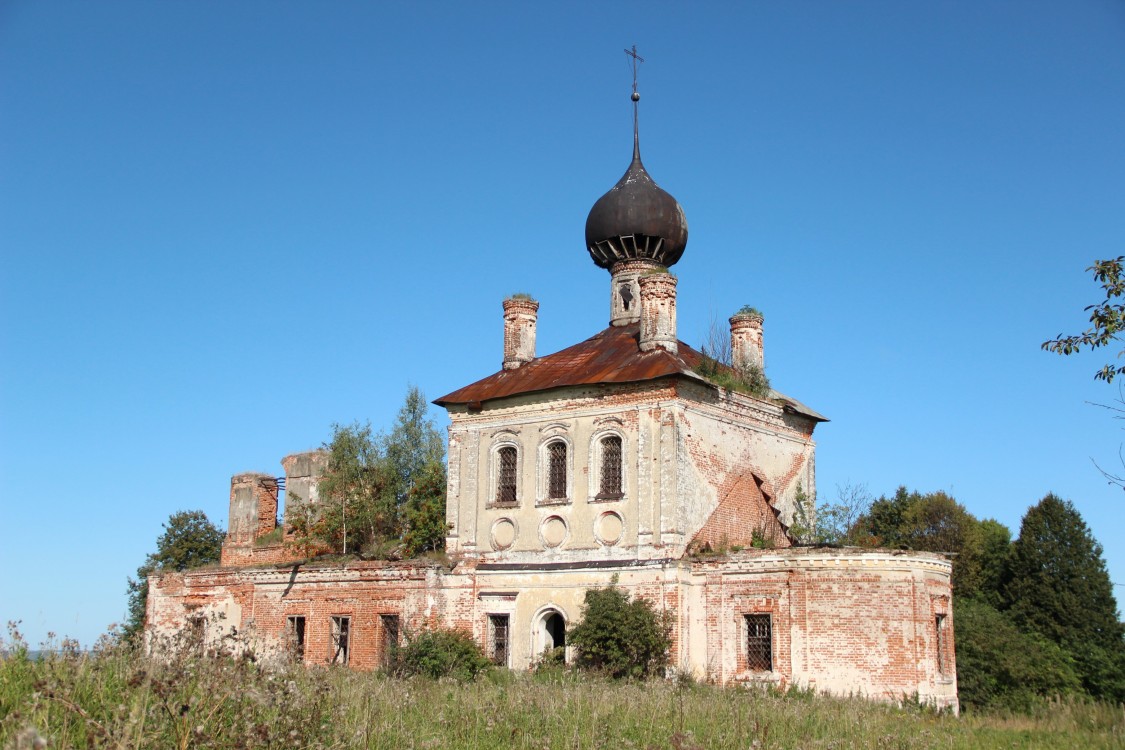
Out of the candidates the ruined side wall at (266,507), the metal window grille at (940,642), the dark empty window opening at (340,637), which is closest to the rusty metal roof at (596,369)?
the dark empty window opening at (340,637)

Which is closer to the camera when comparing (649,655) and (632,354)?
(649,655)

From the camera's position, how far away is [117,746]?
5.94 meters

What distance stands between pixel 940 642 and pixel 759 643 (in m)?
3.36

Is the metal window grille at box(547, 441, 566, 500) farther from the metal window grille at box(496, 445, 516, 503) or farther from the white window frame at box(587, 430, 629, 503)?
the metal window grille at box(496, 445, 516, 503)

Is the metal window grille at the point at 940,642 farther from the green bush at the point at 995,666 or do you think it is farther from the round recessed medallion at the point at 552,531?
the round recessed medallion at the point at 552,531

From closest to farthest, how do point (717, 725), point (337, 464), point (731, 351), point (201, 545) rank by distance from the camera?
point (717, 725), point (731, 351), point (337, 464), point (201, 545)

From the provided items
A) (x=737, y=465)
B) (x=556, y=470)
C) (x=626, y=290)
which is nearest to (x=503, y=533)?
(x=556, y=470)

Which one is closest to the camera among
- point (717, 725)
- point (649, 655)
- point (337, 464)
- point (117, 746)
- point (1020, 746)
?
point (117, 746)

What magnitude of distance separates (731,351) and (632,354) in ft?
9.44

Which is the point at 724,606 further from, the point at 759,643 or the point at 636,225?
the point at 636,225

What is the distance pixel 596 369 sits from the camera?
23.7 meters

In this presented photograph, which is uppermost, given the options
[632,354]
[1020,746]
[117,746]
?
[632,354]

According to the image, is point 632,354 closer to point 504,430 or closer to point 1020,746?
point 504,430

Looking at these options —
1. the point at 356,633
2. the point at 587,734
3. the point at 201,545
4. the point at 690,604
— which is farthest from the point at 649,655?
the point at 201,545
